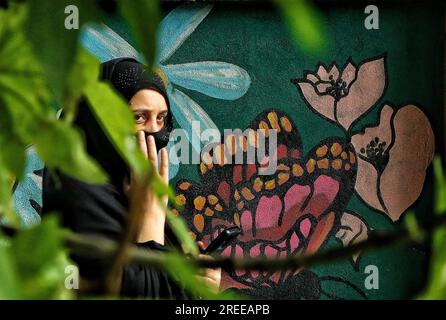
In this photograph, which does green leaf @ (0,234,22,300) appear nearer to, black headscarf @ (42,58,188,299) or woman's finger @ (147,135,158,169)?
black headscarf @ (42,58,188,299)

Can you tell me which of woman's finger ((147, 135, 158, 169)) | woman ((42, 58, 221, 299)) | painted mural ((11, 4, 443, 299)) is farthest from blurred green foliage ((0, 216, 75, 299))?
painted mural ((11, 4, 443, 299))

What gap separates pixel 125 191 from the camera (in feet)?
5.80

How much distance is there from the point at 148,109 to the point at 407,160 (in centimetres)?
112

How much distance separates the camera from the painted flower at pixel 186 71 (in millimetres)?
2744

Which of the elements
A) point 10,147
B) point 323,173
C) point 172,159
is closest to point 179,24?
point 172,159

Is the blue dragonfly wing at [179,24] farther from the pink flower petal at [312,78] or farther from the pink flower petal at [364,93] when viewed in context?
the pink flower petal at [364,93]

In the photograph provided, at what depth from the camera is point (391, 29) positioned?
108 inches

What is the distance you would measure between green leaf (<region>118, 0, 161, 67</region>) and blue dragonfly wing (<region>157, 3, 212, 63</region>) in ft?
8.62

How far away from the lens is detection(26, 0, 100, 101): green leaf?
0.12 meters

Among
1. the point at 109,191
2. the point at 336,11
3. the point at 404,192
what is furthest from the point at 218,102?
the point at 109,191

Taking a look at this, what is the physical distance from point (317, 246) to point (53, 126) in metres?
2.57

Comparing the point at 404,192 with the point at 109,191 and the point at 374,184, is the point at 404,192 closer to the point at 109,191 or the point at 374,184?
the point at 374,184
